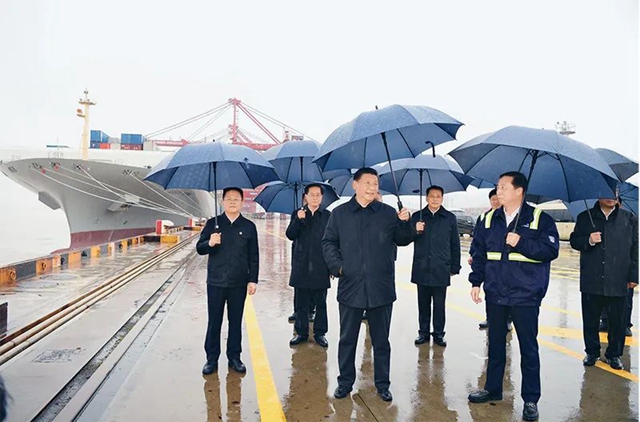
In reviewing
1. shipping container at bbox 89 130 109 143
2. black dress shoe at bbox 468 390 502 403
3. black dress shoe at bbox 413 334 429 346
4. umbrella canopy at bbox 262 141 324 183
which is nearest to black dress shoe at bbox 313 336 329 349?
black dress shoe at bbox 413 334 429 346

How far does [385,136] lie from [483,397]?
7.85ft

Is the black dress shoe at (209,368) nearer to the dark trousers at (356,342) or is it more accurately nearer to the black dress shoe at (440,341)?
the dark trousers at (356,342)

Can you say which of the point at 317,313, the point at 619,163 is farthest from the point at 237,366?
the point at 619,163

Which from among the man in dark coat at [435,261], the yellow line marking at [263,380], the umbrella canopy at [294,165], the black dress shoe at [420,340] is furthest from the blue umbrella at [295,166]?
the black dress shoe at [420,340]

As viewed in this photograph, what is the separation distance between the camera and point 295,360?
4.38 meters

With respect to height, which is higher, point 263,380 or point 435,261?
point 435,261

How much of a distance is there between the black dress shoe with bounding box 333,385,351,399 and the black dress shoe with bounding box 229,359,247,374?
3.18 ft

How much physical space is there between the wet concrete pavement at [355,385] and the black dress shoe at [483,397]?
1.9 inches

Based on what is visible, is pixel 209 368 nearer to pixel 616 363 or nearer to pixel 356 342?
pixel 356 342

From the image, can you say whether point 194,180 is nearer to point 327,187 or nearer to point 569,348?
point 327,187

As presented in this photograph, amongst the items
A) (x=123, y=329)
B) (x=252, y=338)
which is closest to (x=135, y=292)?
(x=123, y=329)

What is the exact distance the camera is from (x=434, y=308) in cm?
496

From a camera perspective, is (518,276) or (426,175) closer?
(518,276)

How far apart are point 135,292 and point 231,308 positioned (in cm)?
467
